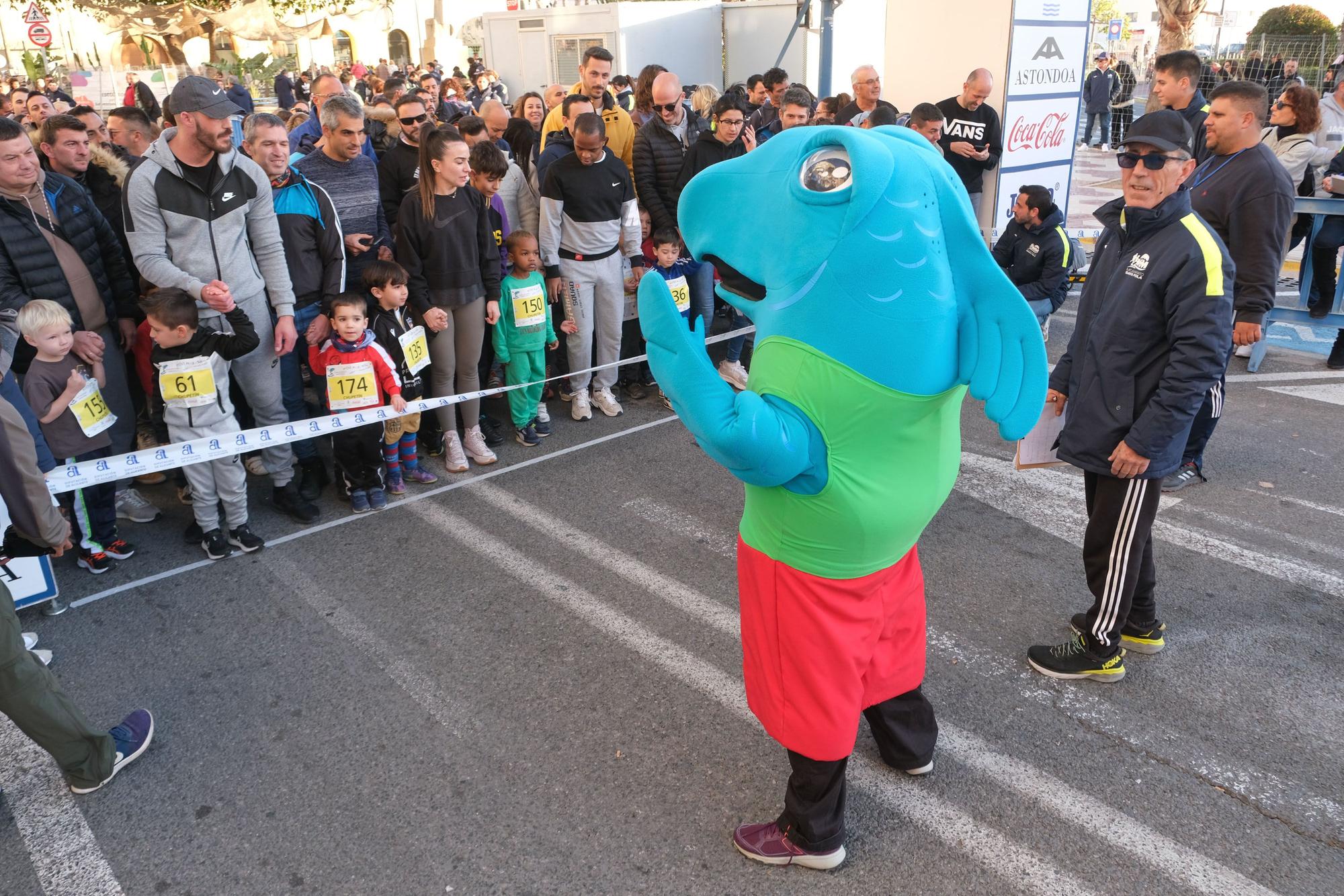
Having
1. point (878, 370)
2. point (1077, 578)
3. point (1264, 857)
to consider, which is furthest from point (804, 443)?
point (1077, 578)

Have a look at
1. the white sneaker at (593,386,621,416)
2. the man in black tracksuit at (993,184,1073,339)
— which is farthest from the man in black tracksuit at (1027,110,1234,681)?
the white sneaker at (593,386,621,416)

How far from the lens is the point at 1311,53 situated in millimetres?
23594

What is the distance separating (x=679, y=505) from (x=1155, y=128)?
3027 millimetres

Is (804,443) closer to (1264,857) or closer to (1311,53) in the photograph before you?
(1264,857)

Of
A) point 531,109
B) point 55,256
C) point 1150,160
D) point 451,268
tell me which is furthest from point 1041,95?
point 55,256

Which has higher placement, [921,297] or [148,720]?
[921,297]

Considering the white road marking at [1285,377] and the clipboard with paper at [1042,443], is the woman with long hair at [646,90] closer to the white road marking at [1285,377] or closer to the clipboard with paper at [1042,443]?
the clipboard with paper at [1042,443]

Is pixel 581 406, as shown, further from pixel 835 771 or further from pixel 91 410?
pixel 835 771

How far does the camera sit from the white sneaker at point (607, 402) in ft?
22.7

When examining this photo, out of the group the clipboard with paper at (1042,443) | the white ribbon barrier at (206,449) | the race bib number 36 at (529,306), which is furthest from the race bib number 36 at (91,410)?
the clipboard with paper at (1042,443)

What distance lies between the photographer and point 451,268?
18.6 feet

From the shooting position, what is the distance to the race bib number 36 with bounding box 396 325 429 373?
17.8 ft

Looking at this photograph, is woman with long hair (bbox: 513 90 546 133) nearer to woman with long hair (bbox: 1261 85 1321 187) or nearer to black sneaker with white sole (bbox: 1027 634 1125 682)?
woman with long hair (bbox: 1261 85 1321 187)

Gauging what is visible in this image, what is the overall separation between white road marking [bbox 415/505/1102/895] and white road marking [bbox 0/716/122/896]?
77.9 inches
